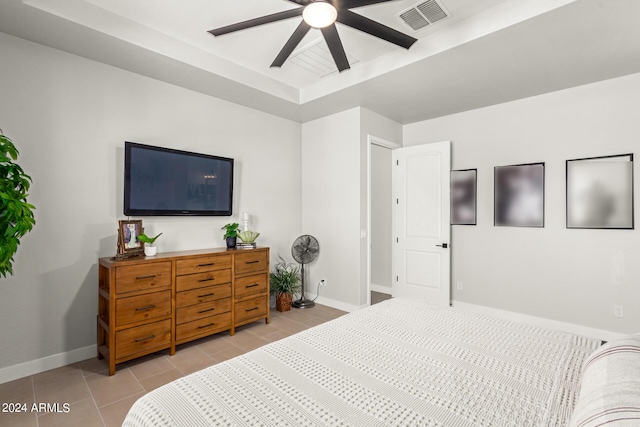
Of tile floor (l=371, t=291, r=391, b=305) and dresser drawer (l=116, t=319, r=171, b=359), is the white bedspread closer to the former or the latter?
dresser drawer (l=116, t=319, r=171, b=359)

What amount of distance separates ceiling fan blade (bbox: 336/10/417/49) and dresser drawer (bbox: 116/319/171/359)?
108 inches

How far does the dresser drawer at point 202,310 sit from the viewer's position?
2822 mm

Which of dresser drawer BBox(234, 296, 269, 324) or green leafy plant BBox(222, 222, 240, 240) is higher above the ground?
green leafy plant BBox(222, 222, 240, 240)

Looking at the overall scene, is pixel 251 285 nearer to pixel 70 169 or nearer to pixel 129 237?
pixel 129 237

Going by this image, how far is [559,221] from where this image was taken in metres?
3.37

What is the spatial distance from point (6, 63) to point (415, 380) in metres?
3.48

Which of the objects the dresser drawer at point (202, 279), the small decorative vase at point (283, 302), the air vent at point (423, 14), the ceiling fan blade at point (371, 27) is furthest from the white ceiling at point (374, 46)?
the small decorative vase at point (283, 302)

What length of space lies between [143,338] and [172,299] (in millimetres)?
361

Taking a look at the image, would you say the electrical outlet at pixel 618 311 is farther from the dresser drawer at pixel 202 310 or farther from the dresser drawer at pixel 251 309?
the dresser drawer at pixel 202 310

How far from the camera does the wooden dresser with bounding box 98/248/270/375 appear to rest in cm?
245

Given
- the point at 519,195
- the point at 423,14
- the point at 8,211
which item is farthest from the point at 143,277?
the point at 519,195

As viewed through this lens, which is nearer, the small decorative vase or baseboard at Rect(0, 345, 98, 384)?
baseboard at Rect(0, 345, 98, 384)

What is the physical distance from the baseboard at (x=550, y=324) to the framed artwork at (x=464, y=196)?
1.07 meters

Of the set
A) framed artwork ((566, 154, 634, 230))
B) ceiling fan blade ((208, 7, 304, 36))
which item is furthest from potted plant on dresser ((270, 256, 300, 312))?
framed artwork ((566, 154, 634, 230))
